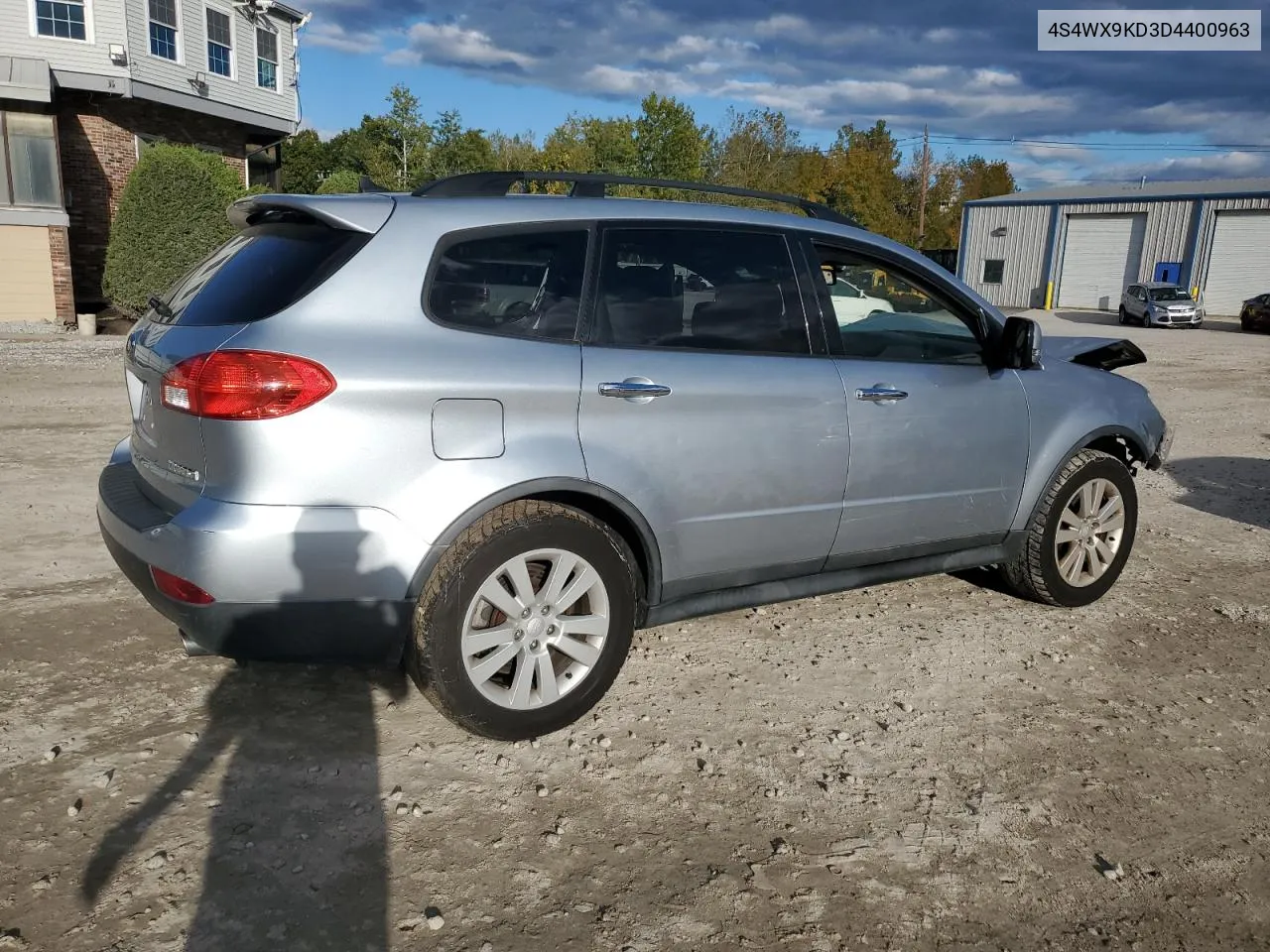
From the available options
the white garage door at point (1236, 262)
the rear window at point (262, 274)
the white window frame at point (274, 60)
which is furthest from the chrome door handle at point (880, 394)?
the white garage door at point (1236, 262)

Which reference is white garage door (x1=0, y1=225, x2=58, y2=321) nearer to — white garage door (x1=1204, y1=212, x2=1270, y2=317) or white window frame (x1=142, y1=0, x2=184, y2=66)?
white window frame (x1=142, y1=0, x2=184, y2=66)

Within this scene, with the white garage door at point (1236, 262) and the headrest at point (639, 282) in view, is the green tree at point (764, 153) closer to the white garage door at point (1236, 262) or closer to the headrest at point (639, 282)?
the white garage door at point (1236, 262)

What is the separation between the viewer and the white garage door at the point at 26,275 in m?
18.5

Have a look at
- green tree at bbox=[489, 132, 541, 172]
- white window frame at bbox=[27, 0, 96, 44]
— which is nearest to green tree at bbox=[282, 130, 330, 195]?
green tree at bbox=[489, 132, 541, 172]

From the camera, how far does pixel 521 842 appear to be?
2895mm

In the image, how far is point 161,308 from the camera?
3.63 meters

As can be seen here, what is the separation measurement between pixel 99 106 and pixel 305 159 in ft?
143

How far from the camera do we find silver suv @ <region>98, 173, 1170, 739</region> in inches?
117

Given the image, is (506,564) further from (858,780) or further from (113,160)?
(113,160)

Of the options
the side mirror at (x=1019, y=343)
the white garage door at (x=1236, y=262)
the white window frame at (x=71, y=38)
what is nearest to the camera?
the side mirror at (x=1019, y=343)

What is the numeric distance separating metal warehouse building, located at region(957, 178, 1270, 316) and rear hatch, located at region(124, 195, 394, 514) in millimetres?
40810

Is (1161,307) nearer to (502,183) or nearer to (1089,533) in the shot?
(1089,533)

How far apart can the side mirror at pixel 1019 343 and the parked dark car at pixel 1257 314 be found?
30.2 metres

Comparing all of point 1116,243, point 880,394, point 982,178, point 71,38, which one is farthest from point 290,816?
point 982,178
